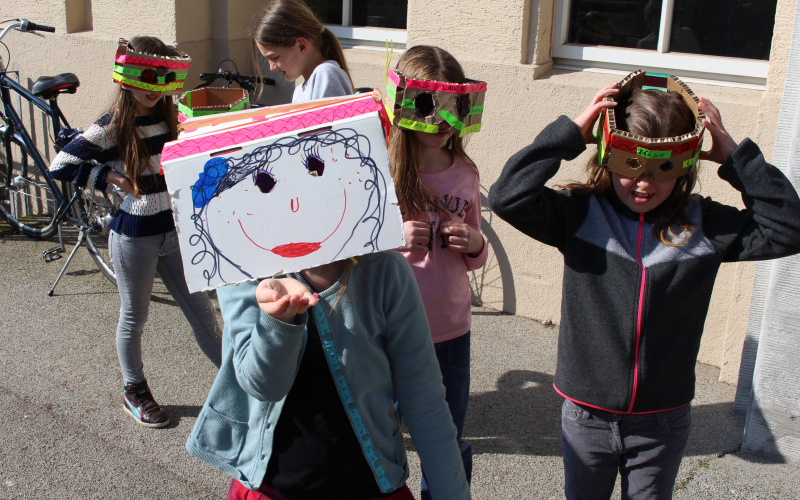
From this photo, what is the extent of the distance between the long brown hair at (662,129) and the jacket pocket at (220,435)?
1201mm

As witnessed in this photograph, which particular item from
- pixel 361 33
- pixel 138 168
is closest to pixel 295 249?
pixel 138 168

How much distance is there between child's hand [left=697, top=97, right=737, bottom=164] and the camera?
80.0 inches

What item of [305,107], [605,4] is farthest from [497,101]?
[305,107]

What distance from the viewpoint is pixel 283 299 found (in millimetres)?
1439

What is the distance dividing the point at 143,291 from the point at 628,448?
237cm

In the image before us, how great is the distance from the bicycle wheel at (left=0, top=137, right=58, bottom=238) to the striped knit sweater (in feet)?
7.88

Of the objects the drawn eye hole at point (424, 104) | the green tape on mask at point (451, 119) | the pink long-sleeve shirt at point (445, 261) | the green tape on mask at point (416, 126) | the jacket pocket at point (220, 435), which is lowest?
the jacket pocket at point (220, 435)

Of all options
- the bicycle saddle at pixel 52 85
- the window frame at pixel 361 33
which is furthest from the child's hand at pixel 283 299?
the bicycle saddle at pixel 52 85

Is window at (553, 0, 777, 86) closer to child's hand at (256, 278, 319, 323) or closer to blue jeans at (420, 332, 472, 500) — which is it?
blue jeans at (420, 332, 472, 500)

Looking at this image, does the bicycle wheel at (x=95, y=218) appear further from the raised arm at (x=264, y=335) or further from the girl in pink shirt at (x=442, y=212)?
the raised arm at (x=264, y=335)

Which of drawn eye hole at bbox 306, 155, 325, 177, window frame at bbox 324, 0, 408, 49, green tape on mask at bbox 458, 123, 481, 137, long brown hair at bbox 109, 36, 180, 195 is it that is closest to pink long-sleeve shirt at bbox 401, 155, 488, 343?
green tape on mask at bbox 458, 123, 481, 137

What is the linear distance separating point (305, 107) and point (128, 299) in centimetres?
224

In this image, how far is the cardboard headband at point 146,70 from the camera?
126 inches

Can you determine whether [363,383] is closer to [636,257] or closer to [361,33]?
[636,257]
